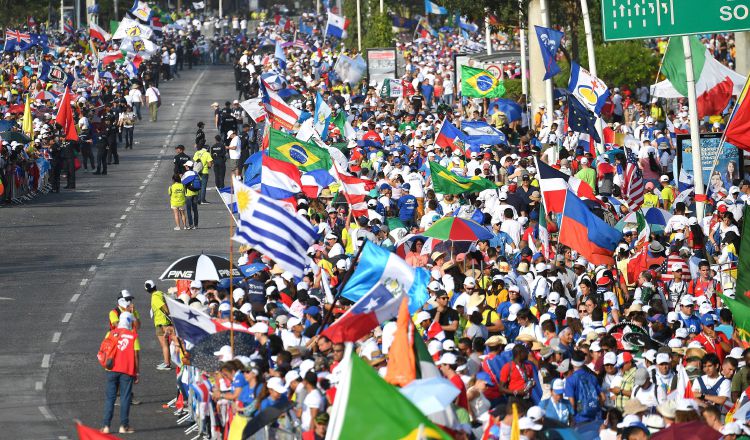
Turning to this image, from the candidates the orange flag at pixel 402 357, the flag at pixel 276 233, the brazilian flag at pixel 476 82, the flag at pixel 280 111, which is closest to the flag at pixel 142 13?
the brazilian flag at pixel 476 82

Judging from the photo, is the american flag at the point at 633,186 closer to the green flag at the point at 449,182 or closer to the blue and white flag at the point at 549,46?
the green flag at the point at 449,182

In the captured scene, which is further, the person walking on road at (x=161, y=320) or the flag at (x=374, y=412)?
the person walking on road at (x=161, y=320)

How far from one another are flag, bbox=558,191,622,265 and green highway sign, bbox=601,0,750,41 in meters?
2.72

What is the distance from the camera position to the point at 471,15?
49.8 metres

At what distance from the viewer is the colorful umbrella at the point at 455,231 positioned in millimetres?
22984

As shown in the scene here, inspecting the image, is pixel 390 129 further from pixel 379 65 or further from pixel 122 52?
pixel 122 52

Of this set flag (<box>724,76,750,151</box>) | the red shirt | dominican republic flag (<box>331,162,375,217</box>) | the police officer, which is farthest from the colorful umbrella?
the police officer

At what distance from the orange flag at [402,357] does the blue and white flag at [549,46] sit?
21360 millimetres

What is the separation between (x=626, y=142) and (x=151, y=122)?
26.1 metres

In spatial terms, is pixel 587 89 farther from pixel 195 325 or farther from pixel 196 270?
pixel 195 325

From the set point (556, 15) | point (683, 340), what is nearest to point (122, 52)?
point (556, 15)

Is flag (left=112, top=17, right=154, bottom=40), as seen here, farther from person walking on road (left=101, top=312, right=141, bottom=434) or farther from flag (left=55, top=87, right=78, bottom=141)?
person walking on road (left=101, top=312, right=141, bottom=434)

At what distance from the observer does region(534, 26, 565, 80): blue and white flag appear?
114ft

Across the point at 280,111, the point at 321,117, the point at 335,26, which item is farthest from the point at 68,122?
the point at 335,26
